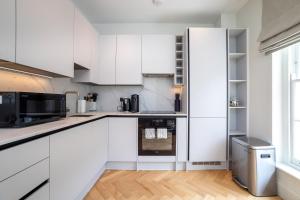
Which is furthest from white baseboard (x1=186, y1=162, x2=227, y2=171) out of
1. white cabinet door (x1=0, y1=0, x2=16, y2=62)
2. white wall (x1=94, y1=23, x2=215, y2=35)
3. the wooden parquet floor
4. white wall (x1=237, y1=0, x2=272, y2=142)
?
white cabinet door (x1=0, y1=0, x2=16, y2=62)

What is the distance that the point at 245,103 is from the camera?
2.71 meters

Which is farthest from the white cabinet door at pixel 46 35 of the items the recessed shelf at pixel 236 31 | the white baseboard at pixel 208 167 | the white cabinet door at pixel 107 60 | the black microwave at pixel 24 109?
the recessed shelf at pixel 236 31

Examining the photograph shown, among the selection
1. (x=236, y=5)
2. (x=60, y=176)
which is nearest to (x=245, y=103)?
(x=236, y=5)

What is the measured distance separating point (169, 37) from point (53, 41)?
187cm

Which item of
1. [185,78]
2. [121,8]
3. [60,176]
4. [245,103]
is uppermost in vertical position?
[121,8]

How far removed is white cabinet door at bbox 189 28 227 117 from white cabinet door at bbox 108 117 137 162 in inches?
37.2

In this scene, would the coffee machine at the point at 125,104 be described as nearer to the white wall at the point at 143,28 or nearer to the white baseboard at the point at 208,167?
the white wall at the point at 143,28

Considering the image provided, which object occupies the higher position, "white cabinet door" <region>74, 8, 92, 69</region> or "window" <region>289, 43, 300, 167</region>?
"white cabinet door" <region>74, 8, 92, 69</region>

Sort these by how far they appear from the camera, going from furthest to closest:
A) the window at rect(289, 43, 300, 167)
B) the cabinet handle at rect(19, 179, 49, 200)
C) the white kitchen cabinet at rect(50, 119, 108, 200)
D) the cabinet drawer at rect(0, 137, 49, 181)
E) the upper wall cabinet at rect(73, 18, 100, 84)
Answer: the upper wall cabinet at rect(73, 18, 100, 84) < the window at rect(289, 43, 300, 167) < the white kitchen cabinet at rect(50, 119, 108, 200) < the cabinet handle at rect(19, 179, 49, 200) < the cabinet drawer at rect(0, 137, 49, 181)

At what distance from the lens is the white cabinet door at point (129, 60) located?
3.02 metres

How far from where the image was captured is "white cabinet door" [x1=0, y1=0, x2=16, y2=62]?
1.13 meters

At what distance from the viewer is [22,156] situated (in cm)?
102

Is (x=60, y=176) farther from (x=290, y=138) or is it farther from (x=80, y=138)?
(x=290, y=138)

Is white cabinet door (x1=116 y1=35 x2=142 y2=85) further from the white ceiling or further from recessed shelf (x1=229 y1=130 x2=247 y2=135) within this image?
recessed shelf (x1=229 y1=130 x2=247 y2=135)
